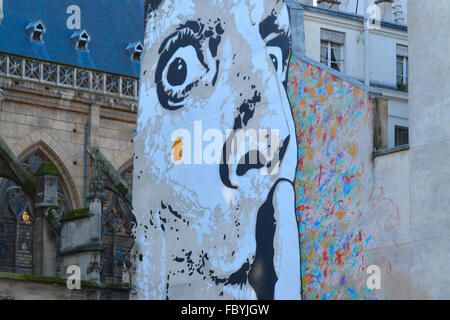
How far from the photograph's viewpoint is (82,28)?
196 feet

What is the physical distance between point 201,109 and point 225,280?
509cm

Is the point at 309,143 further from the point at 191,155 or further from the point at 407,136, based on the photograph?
the point at 191,155

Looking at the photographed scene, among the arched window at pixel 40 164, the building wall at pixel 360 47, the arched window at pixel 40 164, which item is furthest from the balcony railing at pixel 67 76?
the building wall at pixel 360 47

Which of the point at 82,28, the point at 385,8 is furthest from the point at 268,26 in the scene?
the point at 82,28

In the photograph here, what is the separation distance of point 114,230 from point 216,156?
58.5 ft

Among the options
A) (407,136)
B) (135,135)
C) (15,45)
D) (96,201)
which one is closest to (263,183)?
(407,136)

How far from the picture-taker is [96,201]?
4622cm

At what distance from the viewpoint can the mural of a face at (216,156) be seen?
36500mm

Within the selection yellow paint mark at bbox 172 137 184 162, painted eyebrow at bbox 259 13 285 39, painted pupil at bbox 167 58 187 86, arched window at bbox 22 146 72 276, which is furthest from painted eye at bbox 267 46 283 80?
arched window at bbox 22 146 72 276

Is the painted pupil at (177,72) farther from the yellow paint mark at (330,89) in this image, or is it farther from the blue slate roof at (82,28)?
the blue slate roof at (82,28)

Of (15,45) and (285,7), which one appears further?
(15,45)

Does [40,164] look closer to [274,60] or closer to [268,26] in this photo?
[268,26]

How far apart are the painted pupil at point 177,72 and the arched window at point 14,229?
13.2 meters

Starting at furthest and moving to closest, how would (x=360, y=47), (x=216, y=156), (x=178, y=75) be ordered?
(x=178, y=75)
(x=360, y=47)
(x=216, y=156)
